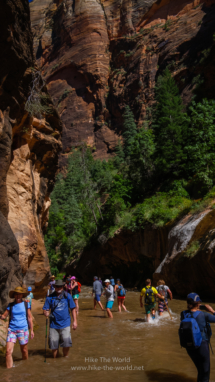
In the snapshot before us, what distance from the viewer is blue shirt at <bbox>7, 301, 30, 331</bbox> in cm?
530

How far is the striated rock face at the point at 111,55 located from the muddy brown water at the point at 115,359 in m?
44.6

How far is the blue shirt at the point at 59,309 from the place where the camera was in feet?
18.6

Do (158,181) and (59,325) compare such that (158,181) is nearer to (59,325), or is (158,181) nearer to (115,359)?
(115,359)

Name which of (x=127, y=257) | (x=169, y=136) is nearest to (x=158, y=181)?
(x=169, y=136)

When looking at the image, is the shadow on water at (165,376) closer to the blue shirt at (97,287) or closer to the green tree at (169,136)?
the blue shirt at (97,287)

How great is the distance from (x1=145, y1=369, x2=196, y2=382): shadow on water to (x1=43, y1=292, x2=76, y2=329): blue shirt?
1731mm

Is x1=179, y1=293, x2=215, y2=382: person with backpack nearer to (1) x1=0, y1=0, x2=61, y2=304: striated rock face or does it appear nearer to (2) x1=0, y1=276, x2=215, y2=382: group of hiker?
(2) x1=0, y1=276, x2=215, y2=382: group of hiker

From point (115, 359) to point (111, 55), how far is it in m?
68.3

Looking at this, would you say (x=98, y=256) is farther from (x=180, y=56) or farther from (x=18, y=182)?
(x=180, y=56)

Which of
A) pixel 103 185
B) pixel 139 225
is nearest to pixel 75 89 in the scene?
pixel 103 185

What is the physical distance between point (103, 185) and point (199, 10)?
36.4 metres

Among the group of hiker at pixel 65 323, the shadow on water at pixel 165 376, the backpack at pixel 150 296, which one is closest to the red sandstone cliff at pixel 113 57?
the backpack at pixel 150 296

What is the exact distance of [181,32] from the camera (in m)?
52.1

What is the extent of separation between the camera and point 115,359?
18.9 feet
